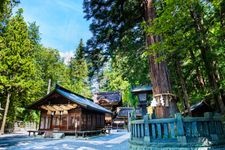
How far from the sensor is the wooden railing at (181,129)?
5488 mm

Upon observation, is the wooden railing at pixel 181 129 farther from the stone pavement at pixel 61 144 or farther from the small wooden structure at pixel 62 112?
the small wooden structure at pixel 62 112

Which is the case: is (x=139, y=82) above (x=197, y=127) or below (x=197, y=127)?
above

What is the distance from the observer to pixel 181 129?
17.9 ft

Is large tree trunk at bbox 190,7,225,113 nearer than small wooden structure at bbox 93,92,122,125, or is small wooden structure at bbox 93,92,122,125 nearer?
large tree trunk at bbox 190,7,225,113

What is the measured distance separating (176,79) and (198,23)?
5.28 meters

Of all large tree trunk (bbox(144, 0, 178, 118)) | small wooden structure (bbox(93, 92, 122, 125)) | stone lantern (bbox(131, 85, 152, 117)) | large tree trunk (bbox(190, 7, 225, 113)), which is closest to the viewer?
large tree trunk (bbox(144, 0, 178, 118))

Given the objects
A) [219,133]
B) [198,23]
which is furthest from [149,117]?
[198,23]

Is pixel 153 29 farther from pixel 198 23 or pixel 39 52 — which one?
pixel 39 52

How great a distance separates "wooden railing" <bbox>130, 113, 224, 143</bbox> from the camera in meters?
5.49

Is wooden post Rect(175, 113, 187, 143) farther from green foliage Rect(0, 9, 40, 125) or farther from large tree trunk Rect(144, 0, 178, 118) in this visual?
green foliage Rect(0, 9, 40, 125)

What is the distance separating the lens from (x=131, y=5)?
31.8 ft

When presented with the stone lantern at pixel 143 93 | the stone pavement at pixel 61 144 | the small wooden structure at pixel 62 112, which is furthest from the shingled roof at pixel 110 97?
the stone lantern at pixel 143 93

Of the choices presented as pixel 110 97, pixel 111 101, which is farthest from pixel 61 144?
pixel 110 97

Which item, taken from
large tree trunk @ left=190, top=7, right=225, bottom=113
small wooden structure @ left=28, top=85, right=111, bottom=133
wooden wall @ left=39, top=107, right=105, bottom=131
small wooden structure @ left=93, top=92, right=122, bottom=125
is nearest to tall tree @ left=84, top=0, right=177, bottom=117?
large tree trunk @ left=190, top=7, right=225, bottom=113
